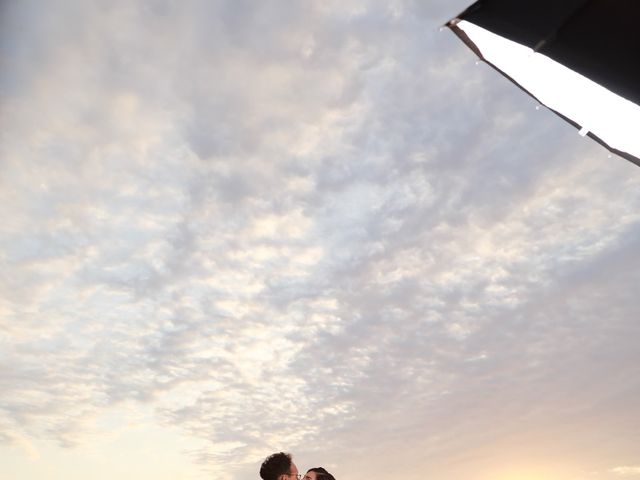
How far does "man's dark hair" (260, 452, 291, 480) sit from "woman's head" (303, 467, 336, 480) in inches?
13.4

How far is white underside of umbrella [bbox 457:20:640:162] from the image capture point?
20.6 feet

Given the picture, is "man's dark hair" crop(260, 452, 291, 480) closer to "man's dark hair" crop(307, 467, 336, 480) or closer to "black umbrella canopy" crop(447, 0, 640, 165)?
"man's dark hair" crop(307, 467, 336, 480)

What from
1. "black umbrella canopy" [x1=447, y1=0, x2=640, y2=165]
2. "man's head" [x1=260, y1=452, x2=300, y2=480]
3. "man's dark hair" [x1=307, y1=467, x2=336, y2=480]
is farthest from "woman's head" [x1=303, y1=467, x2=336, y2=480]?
"black umbrella canopy" [x1=447, y1=0, x2=640, y2=165]

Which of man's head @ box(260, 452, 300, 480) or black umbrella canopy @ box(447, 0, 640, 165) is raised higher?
black umbrella canopy @ box(447, 0, 640, 165)

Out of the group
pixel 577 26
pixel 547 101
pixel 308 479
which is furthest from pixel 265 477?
pixel 577 26

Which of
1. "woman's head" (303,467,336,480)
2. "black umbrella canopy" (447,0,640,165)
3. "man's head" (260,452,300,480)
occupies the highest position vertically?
"black umbrella canopy" (447,0,640,165)

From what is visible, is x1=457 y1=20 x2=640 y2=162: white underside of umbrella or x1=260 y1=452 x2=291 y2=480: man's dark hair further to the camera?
x1=260 y1=452 x2=291 y2=480: man's dark hair

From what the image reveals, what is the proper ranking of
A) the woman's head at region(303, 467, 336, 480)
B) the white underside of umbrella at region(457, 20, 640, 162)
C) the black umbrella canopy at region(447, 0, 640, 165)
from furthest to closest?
the woman's head at region(303, 467, 336, 480) < the white underside of umbrella at region(457, 20, 640, 162) < the black umbrella canopy at region(447, 0, 640, 165)

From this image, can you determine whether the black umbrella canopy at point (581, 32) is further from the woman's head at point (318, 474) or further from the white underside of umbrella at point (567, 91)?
the woman's head at point (318, 474)

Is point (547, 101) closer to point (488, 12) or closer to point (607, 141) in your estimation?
point (607, 141)

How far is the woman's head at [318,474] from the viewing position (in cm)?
741

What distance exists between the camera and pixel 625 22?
5.60 metres

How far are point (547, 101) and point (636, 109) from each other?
1.14 meters

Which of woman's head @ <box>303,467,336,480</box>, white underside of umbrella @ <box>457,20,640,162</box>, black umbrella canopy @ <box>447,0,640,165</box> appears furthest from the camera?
woman's head @ <box>303,467,336,480</box>
